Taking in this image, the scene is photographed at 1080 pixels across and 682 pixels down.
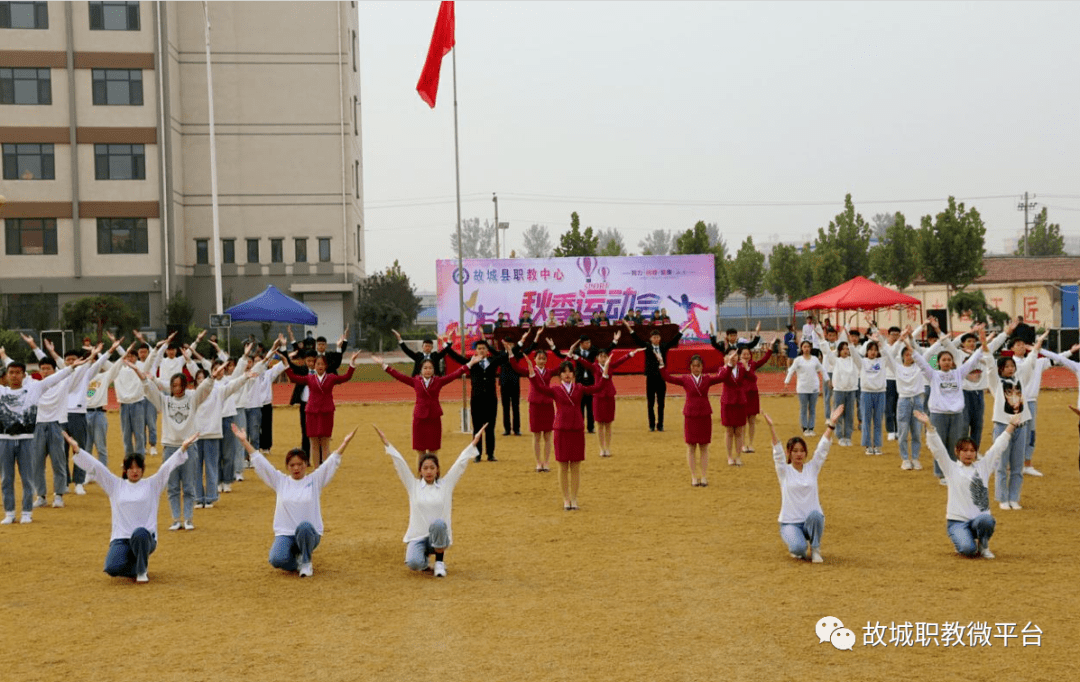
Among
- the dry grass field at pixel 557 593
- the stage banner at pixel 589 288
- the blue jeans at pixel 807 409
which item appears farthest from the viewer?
the stage banner at pixel 589 288

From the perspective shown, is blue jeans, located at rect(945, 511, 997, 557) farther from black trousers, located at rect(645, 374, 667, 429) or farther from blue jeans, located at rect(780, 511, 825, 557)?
black trousers, located at rect(645, 374, 667, 429)

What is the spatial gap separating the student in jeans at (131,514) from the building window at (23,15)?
45.4 metres

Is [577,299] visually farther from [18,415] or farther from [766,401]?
[18,415]

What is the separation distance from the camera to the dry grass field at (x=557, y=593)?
22.8 ft

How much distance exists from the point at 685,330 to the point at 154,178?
26629 mm

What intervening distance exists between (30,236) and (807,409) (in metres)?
41.6

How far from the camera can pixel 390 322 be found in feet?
178

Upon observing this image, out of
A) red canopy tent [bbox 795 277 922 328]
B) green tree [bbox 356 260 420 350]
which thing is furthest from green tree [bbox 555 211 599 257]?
red canopy tent [bbox 795 277 922 328]

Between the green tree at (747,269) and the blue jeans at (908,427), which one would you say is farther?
the green tree at (747,269)

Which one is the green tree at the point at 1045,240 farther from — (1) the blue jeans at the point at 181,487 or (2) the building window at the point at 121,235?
(1) the blue jeans at the point at 181,487

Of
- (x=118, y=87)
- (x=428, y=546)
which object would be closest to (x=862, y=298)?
(x=428, y=546)

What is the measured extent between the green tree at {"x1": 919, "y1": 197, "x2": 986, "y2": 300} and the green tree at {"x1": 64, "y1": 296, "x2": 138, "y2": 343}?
35.5 m

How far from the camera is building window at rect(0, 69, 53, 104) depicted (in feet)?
157

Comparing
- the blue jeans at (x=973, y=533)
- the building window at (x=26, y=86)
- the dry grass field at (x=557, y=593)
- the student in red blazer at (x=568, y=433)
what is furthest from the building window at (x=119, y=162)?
the blue jeans at (x=973, y=533)
